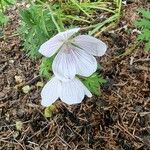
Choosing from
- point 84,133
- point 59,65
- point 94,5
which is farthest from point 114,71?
point 59,65

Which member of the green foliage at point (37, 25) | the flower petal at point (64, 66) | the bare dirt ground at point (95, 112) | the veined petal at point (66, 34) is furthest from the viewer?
the bare dirt ground at point (95, 112)

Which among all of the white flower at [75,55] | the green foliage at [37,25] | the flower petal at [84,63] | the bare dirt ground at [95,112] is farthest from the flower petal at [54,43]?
the bare dirt ground at [95,112]

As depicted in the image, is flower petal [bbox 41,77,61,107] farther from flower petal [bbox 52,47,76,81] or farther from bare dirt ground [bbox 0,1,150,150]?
bare dirt ground [bbox 0,1,150,150]

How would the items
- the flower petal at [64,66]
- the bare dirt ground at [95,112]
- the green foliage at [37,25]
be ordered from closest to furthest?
the flower petal at [64,66] → the green foliage at [37,25] → the bare dirt ground at [95,112]

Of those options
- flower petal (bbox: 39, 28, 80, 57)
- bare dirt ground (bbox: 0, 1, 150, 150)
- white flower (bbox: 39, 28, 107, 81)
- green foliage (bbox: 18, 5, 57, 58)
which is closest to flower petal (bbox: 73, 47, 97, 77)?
white flower (bbox: 39, 28, 107, 81)

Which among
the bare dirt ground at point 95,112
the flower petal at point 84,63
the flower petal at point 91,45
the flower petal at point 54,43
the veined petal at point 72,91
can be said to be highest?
the flower petal at point 54,43

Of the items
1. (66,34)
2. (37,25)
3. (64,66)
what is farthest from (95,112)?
(66,34)

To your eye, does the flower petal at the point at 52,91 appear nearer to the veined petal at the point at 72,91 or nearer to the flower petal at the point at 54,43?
the veined petal at the point at 72,91
